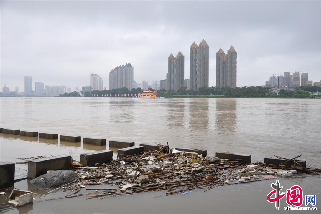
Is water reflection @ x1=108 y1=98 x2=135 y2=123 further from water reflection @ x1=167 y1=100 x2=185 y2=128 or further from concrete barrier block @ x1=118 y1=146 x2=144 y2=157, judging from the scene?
concrete barrier block @ x1=118 y1=146 x2=144 y2=157

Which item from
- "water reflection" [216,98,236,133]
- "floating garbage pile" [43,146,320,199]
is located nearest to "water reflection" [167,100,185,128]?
"water reflection" [216,98,236,133]

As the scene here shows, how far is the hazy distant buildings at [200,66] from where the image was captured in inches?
6953

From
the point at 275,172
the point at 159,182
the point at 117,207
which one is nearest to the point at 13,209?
the point at 117,207

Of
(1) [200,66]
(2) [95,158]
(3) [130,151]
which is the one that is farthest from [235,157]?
(1) [200,66]

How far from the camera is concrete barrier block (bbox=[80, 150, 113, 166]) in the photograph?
8133 mm

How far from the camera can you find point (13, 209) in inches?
208

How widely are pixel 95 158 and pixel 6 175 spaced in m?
2.49

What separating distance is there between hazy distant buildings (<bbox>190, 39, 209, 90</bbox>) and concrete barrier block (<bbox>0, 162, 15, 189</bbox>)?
17078cm

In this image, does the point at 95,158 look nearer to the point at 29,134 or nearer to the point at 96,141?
the point at 96,141

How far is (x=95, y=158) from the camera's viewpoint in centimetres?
834

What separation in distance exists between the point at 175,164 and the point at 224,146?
4.82 meters

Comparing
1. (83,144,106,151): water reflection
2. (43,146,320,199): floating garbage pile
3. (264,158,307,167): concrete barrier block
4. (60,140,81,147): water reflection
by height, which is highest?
(264,158,307,167): concrete barrier block

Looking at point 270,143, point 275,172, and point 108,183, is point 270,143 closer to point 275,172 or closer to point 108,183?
point 275,172

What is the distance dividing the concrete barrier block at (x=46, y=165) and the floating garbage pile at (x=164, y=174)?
0.33 metres
